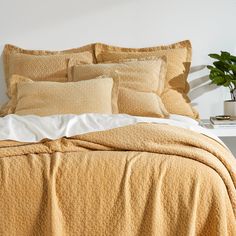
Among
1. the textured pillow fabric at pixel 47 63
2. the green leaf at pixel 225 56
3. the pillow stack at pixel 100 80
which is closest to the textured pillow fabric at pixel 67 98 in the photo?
the pillow stack at pixel 100 80

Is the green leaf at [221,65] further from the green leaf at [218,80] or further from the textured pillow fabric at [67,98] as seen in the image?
the textured pillow fabric at [67,98]

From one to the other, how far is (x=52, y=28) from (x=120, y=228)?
2.32m

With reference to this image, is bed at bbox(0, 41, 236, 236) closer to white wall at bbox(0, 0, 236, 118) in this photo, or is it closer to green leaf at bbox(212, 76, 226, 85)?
green leaf at bbox(212, 76, 226, 85)

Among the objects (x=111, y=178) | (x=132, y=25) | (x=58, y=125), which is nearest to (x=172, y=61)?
(x=132, y=25)

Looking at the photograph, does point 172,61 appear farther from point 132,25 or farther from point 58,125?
point 58,125

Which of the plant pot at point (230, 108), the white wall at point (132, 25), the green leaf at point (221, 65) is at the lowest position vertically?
the plant pot at point (230, 108)

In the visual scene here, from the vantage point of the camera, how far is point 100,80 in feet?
10.2

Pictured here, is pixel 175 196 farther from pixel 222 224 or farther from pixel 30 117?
pixel 30 117

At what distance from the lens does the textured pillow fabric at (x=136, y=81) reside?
312cm

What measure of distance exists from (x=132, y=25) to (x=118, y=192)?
84.4 inches

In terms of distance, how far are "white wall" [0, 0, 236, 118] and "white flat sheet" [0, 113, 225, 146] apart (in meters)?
1.32

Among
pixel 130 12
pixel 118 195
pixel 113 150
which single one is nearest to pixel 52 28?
pixel 130 12

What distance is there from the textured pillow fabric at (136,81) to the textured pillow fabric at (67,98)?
9cm

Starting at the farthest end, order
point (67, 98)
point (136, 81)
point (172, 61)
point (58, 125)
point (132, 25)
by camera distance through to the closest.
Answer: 1. point (132, 25)
2. point (172, 61)
3. point (136, 81)
4. point (67, 98)
5. point (58, 125)
